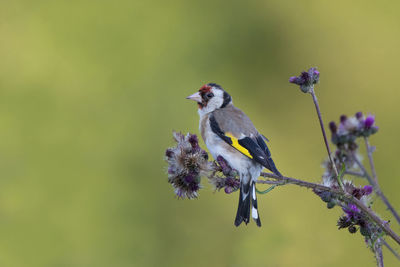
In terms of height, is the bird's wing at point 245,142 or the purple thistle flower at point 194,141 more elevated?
the bird's wing at point 245,142

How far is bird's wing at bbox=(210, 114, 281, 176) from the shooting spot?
2.65m

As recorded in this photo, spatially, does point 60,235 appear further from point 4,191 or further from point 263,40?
point 263,40

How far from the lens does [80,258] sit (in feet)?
18.6

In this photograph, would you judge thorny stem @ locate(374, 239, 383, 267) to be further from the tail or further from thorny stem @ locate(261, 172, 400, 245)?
the tail

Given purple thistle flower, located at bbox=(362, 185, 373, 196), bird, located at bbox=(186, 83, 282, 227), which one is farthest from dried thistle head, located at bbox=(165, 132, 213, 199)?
purple thistle flower, located at bbox=(362, 185, 373, 196)

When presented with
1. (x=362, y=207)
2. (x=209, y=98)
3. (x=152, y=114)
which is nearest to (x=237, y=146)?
(x=209, y=98)

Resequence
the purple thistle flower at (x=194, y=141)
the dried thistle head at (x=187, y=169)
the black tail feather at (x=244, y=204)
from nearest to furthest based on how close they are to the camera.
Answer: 1. the dried thistle head at (x=187, y=169)
2. the purple thistle flower at (x=194, y=141)
3. the black tail feather at (x=244, y=204)

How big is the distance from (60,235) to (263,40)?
362 cm

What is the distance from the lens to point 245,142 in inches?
110

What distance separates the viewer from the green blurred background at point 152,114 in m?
5.84

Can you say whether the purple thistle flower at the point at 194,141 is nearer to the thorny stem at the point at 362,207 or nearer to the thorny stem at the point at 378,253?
the thorny stem at the point at 362,207

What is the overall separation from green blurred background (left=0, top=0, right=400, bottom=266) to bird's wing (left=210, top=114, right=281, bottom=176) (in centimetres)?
253

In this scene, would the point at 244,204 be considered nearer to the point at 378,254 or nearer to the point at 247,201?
the point at 247,201

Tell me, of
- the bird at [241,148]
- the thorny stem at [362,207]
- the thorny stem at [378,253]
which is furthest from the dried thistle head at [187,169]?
the thorny stem at [378,253]
